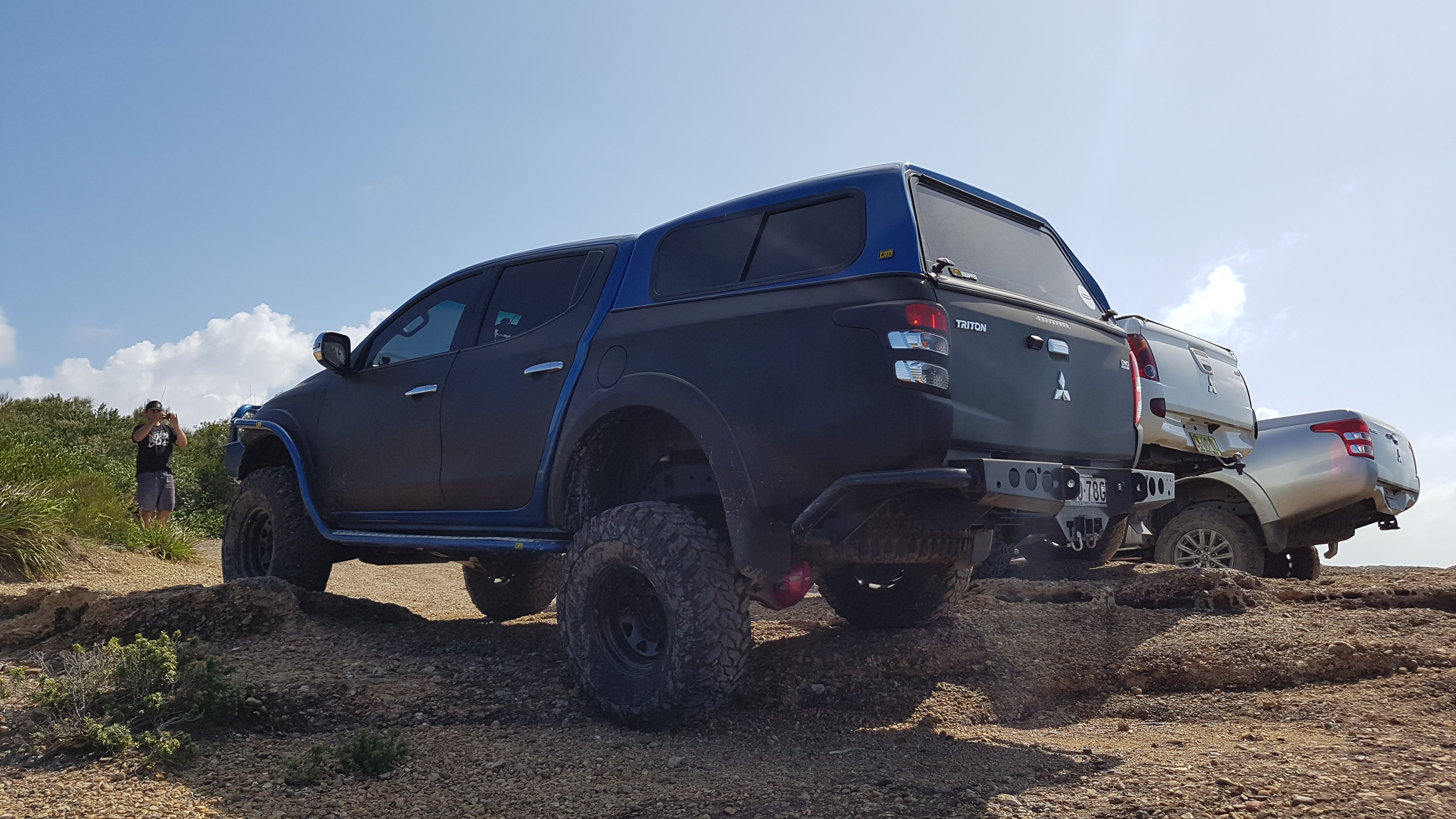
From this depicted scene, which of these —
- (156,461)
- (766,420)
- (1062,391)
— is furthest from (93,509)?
(1062,391)

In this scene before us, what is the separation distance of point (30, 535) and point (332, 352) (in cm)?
532

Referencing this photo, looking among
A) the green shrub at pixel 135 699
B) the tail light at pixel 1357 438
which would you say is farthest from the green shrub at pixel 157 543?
the tail light at pixel 1357 438

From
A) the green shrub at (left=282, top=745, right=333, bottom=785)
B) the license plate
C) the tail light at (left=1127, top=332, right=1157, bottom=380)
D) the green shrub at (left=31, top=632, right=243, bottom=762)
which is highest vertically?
the tail light at (left=1127, top=332, right=1157, bottom=380)

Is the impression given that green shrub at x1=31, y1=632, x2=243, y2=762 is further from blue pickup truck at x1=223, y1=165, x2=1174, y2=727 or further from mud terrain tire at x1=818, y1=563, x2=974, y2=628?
mud terrain tire at x1=818, y1=563, x2=974, y2=628

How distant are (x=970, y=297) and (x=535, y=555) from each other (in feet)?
11.2

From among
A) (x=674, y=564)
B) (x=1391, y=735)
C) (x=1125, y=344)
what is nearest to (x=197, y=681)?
(x=674, y=564)

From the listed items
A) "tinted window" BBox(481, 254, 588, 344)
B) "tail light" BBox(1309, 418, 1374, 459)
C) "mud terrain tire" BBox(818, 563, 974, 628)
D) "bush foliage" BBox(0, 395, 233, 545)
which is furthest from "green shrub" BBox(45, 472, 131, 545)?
"tail light" BBox(1309, 418, 1374, 459)

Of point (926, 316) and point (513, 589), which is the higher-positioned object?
point (926, 316)

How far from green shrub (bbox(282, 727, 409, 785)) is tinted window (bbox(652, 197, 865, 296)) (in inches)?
80.7

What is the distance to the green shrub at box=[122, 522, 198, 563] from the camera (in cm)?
1039

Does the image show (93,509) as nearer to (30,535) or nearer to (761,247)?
(30,535)

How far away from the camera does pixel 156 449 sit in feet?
35.8

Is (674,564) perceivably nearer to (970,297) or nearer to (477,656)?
(970,297)

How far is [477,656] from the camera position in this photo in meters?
4.91
